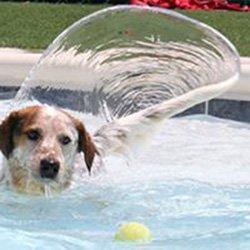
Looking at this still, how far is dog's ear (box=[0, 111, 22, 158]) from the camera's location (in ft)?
20.5

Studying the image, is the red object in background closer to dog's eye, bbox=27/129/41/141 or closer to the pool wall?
the pool wall

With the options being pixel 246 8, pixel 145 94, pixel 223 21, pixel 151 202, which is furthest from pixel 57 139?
pixel 246 8

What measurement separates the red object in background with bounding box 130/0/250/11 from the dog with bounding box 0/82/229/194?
27.6 ft

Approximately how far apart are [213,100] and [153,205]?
280 centimetres

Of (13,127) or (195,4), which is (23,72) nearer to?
(13,127)

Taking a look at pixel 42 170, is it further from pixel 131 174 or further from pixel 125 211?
pixel 131 174

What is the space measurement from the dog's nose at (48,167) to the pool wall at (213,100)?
318cm

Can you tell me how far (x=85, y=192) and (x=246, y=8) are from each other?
33.1 feet

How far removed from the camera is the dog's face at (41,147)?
590 cm

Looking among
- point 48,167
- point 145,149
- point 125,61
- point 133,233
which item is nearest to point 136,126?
point 145,149

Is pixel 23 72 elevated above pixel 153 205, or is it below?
below

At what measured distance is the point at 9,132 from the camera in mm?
6270

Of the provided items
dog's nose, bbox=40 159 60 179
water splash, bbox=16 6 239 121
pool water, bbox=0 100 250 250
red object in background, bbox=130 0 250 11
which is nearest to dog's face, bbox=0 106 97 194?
dog's nose, bbox=40 159 60 179

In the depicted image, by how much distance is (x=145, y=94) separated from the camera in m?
7.70
